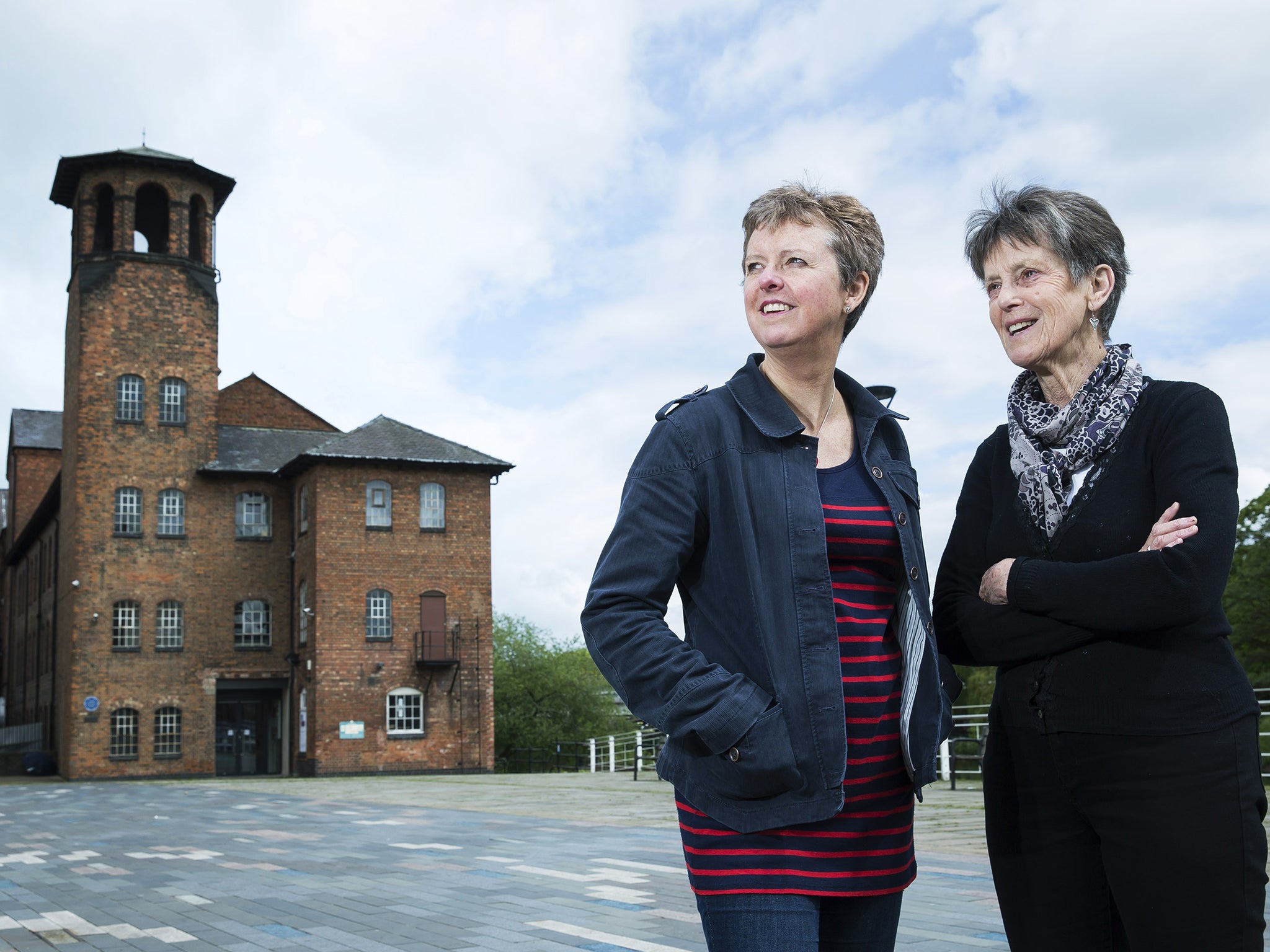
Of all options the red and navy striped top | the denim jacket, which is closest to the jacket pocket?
the denim jacket

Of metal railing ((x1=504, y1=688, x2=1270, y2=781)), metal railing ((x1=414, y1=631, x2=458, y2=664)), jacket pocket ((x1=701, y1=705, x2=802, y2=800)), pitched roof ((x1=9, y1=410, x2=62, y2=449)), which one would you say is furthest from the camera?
pitched roof ((x1=9, y1=410, x2=62, y2=449))

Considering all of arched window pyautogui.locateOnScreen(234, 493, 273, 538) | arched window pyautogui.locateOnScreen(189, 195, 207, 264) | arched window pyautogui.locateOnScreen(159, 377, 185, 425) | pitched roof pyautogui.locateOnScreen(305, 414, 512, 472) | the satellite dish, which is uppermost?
arched window pyautogui.locateOnScreen(189, 195, 207, 264)

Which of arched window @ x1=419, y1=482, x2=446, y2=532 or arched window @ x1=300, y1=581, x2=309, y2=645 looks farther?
arched window @ x1=419, y1=482, x2=446, y2=532

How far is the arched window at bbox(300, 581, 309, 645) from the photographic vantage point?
38.0 meters

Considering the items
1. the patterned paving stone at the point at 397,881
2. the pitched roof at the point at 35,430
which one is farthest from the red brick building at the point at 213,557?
the pitched roof at the point at 35,430

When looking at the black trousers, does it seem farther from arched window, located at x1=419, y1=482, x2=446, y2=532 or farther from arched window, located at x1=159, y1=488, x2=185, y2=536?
arched window, located at x1=159, y1=488, x2=185, y2=536

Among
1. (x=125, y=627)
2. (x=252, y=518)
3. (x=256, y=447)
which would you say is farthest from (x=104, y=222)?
(x=125, y=627)

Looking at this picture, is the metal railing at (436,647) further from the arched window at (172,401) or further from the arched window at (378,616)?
the arched window at (172,401)

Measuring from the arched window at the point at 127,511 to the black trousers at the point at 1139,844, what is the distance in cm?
3975

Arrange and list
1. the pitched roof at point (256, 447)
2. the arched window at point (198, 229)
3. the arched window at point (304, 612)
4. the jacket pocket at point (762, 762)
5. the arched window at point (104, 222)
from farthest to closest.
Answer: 1. the arched window at point (198, 229)
2. the pitched roof at point (256, 447)
3. the arched window at point (104, 222)
4. the arched window at point (304, 612)
5. the jacket pocket at point (762, 762)

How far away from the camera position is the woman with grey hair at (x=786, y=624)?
2.19m

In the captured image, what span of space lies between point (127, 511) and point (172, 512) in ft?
4.31

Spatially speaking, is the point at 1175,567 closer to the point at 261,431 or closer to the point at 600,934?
the point at 600,934

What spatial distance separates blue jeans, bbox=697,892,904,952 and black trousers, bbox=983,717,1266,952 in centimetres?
32
